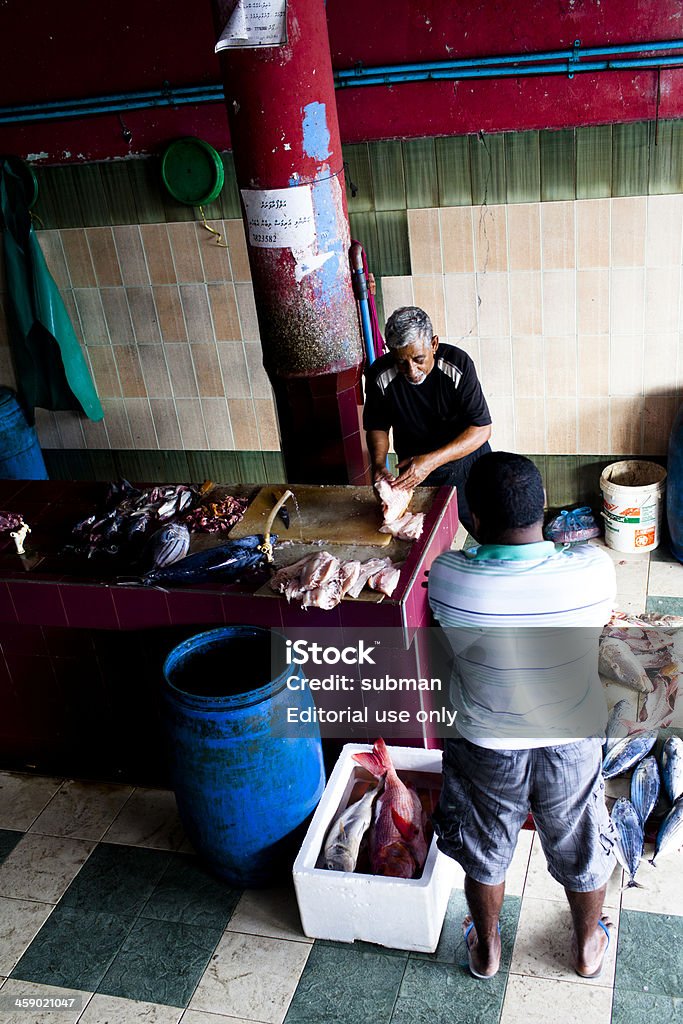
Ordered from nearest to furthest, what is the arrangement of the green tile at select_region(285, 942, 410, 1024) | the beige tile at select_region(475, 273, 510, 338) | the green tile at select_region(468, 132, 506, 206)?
the green tile at select_region(285, 942, 410, 1024) < the green tile at select_region(468, 132, 506, 206) < the beige tile at select_region(475, 273, 510, 338)

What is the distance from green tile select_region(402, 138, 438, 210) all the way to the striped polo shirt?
3.56 m

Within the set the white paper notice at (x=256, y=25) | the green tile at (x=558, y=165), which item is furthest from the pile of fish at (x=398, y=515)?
the green tile at (x=558, y=165)

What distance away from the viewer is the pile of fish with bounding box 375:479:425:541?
13.2 ft

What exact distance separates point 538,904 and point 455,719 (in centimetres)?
106

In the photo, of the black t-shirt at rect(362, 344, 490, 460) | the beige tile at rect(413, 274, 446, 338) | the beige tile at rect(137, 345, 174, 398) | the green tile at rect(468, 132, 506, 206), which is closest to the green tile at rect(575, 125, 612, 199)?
the green tile at rect(468, 132, 506, 206)

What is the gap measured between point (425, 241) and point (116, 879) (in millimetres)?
4133

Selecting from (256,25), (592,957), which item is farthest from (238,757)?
(256,25)

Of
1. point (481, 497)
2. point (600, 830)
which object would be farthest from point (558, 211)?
point (600, 830)

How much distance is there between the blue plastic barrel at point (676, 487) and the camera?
5.74 metres

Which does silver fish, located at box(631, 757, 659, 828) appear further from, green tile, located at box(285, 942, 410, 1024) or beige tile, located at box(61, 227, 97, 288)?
beige tile, located at box(61, 227, 97, 288)

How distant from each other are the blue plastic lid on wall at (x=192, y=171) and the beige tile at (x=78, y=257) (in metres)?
0.82

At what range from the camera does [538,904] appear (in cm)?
363

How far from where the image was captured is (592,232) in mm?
5684

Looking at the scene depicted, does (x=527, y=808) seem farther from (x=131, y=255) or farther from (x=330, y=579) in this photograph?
(x=131, y=255)
